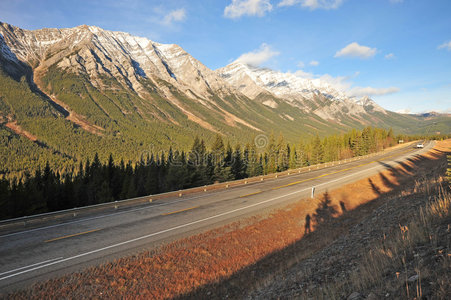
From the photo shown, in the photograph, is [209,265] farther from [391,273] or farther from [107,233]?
[391,273]

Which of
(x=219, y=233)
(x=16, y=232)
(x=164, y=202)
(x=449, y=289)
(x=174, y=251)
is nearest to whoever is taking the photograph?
(x=449, y=289)

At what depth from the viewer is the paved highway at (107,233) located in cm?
1006

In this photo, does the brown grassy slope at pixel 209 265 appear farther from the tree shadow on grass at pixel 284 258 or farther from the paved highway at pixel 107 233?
the paved highway at pixel 107 233

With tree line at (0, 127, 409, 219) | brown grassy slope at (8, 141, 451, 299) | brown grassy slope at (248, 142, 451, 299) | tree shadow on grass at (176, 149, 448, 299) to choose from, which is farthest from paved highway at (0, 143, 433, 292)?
tree line at (0, 127, 409, 219)

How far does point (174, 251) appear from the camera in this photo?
1213 cm

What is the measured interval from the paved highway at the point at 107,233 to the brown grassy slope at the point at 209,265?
1006 millimetres

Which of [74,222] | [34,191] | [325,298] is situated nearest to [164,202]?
[74,222]

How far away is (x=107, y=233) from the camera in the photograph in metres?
14.0

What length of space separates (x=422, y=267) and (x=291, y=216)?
15.4 metres

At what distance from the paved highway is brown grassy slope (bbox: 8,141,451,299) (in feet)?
3.30

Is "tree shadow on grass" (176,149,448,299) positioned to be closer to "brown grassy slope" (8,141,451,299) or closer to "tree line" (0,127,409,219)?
"brown grassy slope" (8,141,451,299)

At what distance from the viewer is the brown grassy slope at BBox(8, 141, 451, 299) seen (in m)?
8.94

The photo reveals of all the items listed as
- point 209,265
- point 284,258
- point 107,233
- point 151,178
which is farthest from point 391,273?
point 151,178

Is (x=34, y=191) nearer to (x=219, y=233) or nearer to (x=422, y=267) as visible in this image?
(x=219, y=233)
